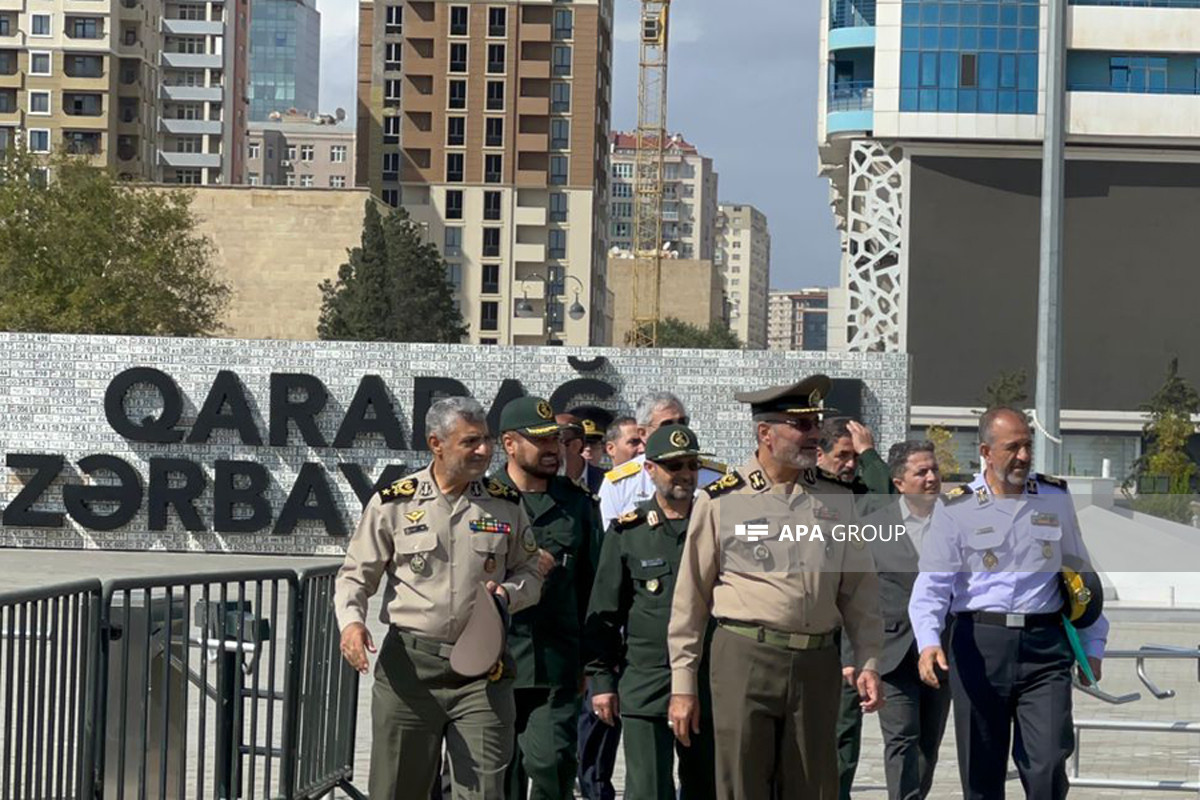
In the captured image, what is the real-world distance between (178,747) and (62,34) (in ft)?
399

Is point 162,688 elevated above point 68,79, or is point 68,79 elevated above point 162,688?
point 68,79

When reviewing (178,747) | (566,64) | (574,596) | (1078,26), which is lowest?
(178,747)

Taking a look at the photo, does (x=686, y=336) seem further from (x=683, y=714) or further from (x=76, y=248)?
(x=683, y=714)

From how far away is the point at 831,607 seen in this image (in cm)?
683

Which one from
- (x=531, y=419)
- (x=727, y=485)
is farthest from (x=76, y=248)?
(x=727, y=485)

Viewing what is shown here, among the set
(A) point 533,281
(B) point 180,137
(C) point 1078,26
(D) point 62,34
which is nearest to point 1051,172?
(C) point 1078,26

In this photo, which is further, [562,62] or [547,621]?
[562,62]

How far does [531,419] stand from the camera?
309 inches

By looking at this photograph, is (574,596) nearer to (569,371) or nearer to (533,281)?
(569,371)

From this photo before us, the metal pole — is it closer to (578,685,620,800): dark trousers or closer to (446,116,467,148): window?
(578,685,620,800): dark trousers

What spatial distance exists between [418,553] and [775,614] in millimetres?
1256

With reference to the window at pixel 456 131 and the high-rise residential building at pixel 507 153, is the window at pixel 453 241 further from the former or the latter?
the window at pixel 456 131

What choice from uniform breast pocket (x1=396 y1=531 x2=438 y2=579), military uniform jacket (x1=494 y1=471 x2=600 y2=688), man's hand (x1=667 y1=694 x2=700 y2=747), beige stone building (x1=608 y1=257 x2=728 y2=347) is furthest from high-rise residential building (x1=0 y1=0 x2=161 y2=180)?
man's hand (x1=667 y1=694 x2=700 y2=747)

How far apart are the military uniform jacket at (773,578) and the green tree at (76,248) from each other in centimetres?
5085
